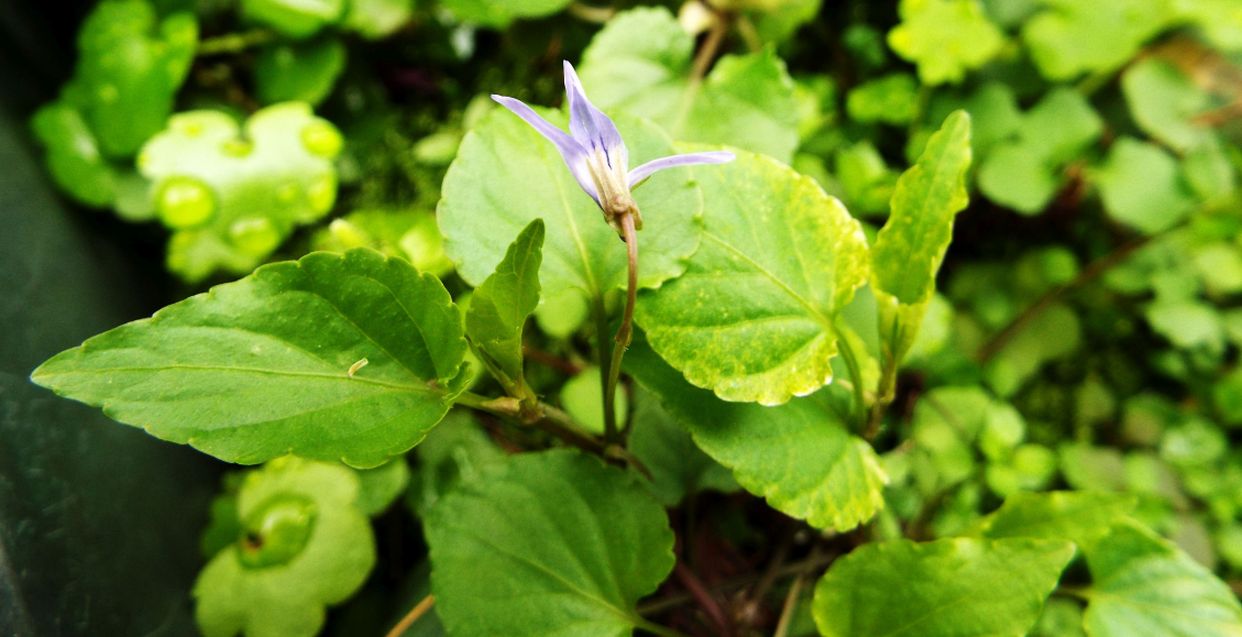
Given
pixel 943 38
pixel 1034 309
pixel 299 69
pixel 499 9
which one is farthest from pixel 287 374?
pixel 1034 309

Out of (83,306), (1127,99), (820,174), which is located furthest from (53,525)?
(1127,99)

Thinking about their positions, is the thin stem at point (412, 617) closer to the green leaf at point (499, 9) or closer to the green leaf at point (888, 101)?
the green leaf at point (499, 9)

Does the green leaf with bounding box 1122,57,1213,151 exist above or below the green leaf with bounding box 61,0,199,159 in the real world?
below

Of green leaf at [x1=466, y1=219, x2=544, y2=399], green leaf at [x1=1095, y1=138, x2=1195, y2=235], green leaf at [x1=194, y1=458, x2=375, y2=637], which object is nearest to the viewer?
green leaf at [x1=466, y1=219, x2=544, y2=399]

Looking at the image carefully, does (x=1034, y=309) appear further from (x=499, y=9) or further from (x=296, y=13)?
(x=296, y=13)

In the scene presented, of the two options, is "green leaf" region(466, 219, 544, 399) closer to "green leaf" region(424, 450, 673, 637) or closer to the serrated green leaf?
"green leaf" region(424, 450, 673, 637)

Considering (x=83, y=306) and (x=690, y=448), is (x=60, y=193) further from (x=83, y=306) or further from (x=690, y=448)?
(x=690, y=448)

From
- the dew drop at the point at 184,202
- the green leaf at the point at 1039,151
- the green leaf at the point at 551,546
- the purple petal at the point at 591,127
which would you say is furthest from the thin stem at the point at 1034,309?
the dew drop at the point at 184,202

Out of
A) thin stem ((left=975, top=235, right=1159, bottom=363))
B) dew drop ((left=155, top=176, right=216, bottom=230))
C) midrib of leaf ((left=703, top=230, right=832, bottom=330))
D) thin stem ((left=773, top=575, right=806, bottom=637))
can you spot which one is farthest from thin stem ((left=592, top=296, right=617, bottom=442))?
thin stem ((left=975, top=235, right=1159, bottom=363))

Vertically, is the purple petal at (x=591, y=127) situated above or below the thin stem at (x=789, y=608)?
above
